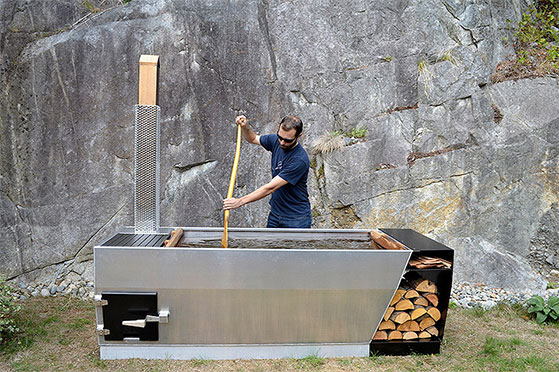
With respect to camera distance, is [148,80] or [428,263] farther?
[148,80]

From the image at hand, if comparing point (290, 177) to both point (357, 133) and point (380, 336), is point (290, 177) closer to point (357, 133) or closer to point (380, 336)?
point (380, 336)

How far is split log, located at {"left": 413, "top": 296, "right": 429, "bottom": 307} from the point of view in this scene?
10.9 feet

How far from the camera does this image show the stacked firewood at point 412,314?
330 centimetres

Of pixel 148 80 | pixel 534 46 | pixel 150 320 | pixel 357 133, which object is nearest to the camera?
pixel 150 320

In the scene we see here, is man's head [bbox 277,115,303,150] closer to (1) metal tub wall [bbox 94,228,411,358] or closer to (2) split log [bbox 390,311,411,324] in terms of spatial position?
(1) metal tub wall [bbox 94,228,411,358]

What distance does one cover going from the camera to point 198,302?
3.11 m

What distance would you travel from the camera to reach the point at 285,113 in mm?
5527

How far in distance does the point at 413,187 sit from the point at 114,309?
3790 mm

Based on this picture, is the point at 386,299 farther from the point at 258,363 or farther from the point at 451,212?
the point at 451,212

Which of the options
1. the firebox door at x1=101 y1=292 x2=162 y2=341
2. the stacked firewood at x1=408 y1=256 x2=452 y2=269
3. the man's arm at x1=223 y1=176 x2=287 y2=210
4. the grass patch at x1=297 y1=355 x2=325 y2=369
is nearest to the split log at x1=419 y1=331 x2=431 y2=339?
the stacked firewood at x1=408 y1=256 x2=452 y2=269

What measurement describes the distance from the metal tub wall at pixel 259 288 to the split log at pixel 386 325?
81 mm

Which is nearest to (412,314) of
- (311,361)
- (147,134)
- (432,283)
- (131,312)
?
(432,283)

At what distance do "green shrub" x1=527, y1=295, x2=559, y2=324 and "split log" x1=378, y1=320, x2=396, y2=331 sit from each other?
72.8 inches

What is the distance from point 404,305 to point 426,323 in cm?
25
